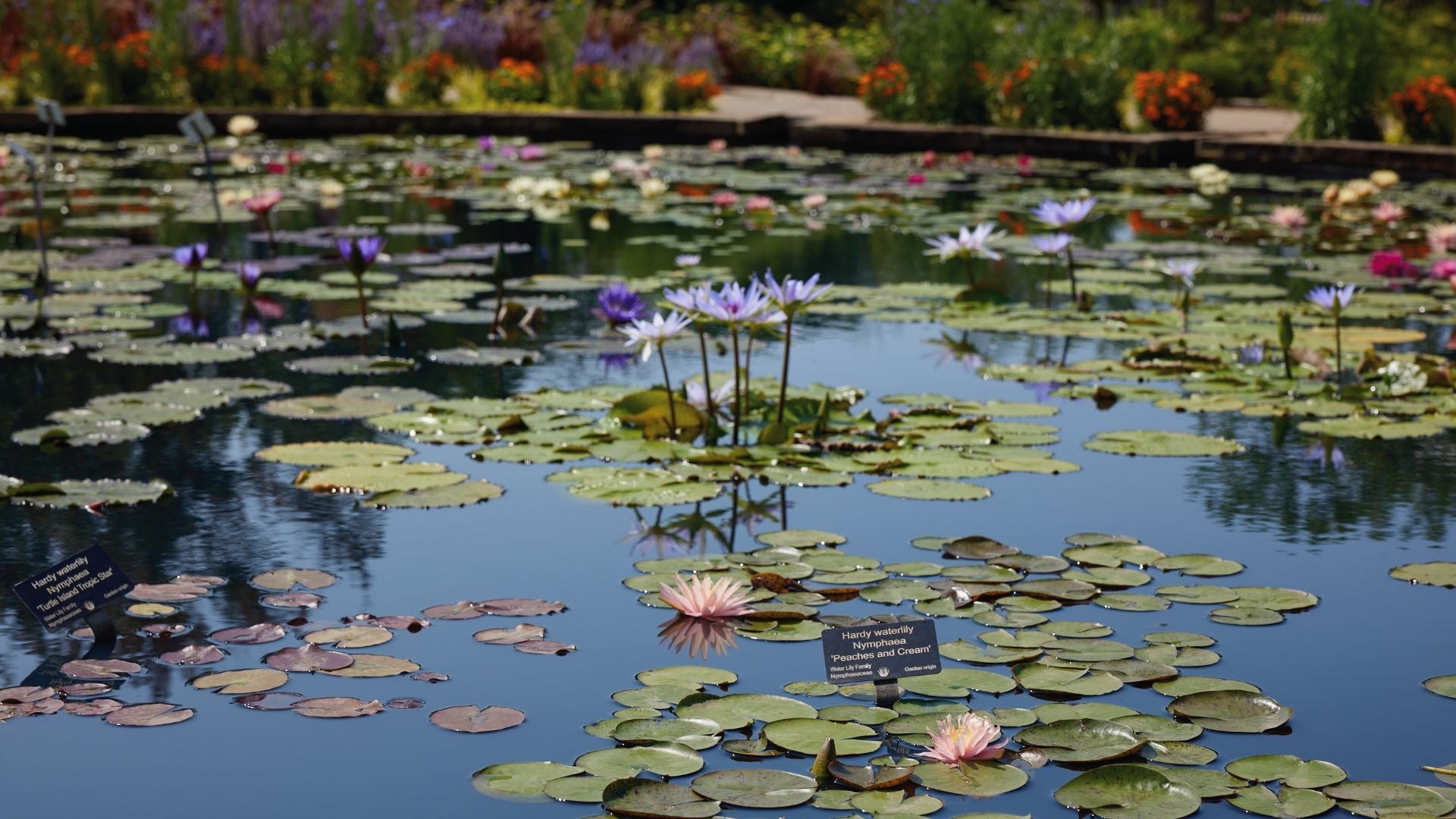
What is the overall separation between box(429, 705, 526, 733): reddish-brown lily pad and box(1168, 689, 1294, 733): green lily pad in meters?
0.92

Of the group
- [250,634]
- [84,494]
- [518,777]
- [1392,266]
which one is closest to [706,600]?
[518,777]

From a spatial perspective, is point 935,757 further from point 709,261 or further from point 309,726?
point 709,261

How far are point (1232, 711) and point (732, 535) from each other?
1.16m

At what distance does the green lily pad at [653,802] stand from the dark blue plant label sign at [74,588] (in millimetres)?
989

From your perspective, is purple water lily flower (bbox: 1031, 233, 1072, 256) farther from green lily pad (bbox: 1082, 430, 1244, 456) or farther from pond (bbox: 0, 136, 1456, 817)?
green lily pad (bbox: 1082, 430, 1244, 456)

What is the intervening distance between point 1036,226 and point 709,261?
196 centimetres

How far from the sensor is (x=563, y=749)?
7.36 ft

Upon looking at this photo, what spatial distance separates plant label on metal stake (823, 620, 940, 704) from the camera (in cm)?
226

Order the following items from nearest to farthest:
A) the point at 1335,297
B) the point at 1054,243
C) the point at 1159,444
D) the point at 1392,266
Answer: the point at 1159,444 → the point at 1335,297 → the point at 1054,243 → the point at 1392,266

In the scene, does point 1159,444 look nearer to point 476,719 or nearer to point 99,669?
point 476,719

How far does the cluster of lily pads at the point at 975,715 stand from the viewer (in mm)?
2076

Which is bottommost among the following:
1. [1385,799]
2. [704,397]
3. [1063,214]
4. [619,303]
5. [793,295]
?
[1385,799]

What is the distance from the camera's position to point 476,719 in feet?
7.66

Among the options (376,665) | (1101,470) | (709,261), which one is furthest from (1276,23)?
(376,665)
